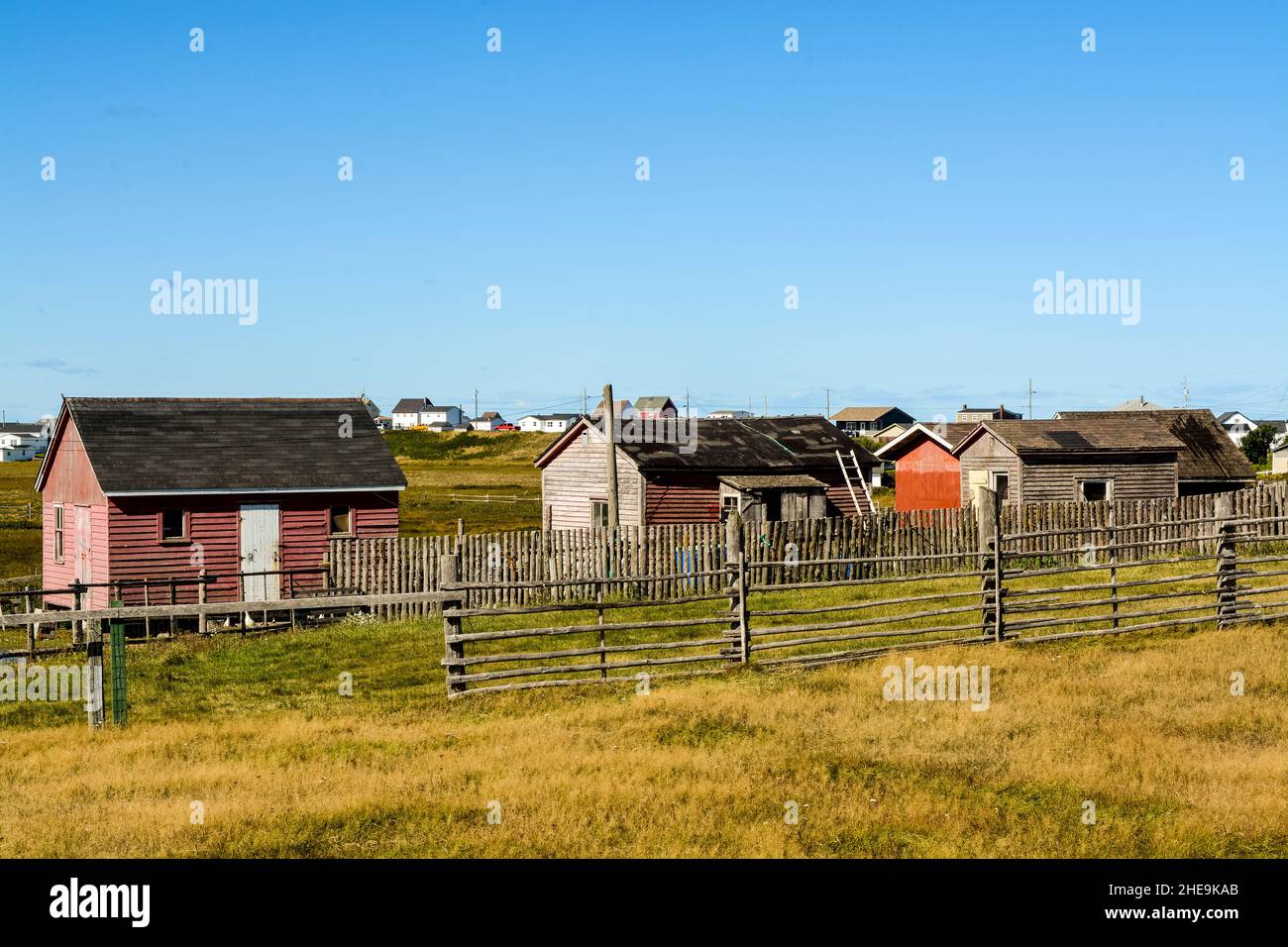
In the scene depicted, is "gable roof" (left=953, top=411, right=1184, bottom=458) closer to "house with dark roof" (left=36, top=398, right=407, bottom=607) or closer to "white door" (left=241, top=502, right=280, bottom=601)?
"house with dark roof" (left=36, top=398, right=407, bottom=607)

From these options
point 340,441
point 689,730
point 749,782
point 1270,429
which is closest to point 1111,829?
point 749,782

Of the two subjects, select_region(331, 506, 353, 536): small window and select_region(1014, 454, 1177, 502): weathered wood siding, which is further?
select_region(1014, 454, 1177, 502): weathered wood siding

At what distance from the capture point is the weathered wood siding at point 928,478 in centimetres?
4350

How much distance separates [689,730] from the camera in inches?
541

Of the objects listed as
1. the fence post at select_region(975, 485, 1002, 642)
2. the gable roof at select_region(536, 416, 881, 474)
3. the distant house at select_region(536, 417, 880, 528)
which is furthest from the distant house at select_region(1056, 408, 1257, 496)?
the fence post at select_region(975, 485, 1002, 642)

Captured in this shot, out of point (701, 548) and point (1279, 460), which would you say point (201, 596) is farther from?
point (1279, 460)

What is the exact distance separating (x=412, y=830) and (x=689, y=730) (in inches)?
161

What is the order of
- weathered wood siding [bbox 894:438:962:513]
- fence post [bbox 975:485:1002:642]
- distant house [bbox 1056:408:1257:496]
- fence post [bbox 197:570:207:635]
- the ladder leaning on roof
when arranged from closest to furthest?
fence post [bbox 975:485:1002:642]
fence post [bbox 197:570:207:635]
the ladder leaning on roof
weathered wood siding [bbox 894:438:962:513]
distant house [bbox 1056:408:1257:496]

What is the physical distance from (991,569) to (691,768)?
9243mm

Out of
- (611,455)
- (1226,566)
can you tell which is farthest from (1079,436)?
(1226,566)

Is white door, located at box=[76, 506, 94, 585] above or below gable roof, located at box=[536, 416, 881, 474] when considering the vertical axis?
below

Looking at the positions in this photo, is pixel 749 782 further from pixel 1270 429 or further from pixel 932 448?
pixel 1270 429

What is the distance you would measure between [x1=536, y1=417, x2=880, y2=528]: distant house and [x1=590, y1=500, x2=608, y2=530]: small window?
28 millimetres

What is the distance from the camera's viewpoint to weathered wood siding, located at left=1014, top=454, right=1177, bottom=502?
40.2m
